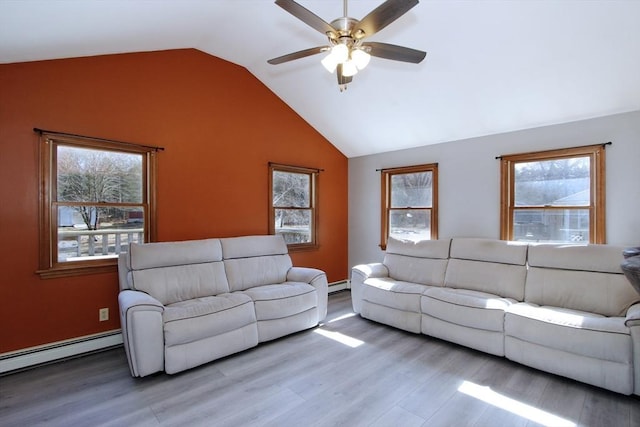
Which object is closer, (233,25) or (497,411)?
(497,411)

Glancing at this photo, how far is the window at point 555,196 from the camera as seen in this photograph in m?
3.35

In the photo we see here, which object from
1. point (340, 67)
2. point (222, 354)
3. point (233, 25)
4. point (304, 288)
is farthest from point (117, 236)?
point (340, 67)

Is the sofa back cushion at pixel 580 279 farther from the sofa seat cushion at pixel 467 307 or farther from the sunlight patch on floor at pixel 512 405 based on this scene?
the sunlight patch on floor at pixel 512 405

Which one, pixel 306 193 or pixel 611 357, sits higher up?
pixel 306 193

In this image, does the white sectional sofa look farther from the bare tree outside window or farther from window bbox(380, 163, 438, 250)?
the bare tree outside window

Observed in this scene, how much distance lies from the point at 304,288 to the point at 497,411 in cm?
207

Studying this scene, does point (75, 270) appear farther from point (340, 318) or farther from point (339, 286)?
point (339, 286)

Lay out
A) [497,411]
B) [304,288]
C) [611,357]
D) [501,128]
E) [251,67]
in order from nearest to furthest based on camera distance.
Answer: [497,411] < [611,357] < [304,288] < [501,128] < [251,67]

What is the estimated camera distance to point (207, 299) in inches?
124

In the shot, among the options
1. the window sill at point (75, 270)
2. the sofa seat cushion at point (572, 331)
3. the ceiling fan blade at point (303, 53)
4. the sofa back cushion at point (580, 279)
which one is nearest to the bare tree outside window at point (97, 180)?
the window sill at point (75, 270)

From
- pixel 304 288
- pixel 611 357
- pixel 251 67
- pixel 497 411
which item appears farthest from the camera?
pixel 251 67

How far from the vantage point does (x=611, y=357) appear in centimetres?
234

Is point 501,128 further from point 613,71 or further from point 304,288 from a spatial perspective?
point 304,288

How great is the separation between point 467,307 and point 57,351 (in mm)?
3846
